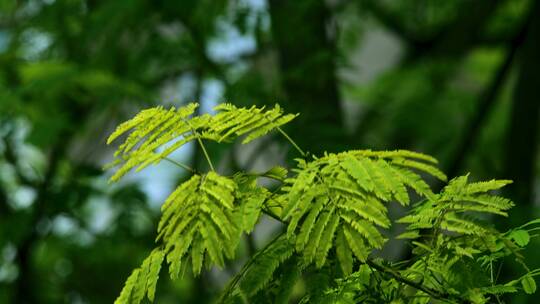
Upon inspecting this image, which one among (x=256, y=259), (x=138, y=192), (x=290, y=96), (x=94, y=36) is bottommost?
(x=256, y=259)

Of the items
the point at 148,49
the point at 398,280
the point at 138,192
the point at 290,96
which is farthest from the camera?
the point at 138,192

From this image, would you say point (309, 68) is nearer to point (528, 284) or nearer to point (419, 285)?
point (528, 284)

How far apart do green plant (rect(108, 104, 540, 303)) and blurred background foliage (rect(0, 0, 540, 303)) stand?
2.00 meters

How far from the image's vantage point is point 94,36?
220 inches

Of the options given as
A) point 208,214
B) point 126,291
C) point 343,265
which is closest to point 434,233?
point 343,265

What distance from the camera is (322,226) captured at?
196 centimetres

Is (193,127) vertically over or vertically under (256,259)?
over

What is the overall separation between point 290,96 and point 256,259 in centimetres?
326

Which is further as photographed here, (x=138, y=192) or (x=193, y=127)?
(x=138, y=192)

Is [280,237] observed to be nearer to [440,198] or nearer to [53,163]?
[440,198]

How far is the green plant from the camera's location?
1976mm

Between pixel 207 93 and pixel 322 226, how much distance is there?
4.80 m

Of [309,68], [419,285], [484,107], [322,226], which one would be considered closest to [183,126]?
[322,226]

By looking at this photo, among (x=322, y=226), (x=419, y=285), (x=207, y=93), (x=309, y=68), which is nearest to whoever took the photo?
(x=322, y=226)
